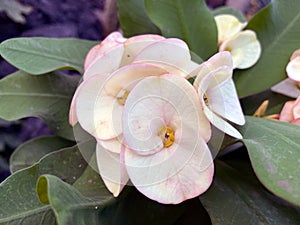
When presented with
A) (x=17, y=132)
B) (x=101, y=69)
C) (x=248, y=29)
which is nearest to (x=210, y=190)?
(x=101, y=69)

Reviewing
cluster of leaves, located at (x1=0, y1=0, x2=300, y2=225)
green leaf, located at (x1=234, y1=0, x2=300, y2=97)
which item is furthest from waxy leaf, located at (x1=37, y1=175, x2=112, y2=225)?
green leaf, located at (x1=234, y1=0, x2=300, y2=97)

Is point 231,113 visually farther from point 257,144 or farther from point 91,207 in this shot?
point 91,207

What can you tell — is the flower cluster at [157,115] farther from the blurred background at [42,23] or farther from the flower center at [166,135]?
the blurred background at [42,23]

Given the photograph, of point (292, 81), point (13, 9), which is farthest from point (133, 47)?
point (13, 9)

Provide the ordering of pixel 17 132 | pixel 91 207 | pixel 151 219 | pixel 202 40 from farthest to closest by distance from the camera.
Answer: pixel 17 132, pixel 202 40, pixel 151 219, pixel 91 207

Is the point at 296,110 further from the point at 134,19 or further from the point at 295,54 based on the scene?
the point at 134,19

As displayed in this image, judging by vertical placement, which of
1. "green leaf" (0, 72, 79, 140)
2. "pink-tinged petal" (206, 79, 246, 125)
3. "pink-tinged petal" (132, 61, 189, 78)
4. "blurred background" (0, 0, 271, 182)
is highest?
"pink-tinged petal" (132, 61, 189, 78)

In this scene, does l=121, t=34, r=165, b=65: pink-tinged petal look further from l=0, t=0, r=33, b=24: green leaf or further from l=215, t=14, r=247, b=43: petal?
l=0, t=0, r=33, b=24: green leaf

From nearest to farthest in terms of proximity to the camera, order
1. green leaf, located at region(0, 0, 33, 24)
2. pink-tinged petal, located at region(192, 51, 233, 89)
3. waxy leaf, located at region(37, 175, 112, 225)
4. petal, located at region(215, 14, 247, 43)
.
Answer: waxy leaf, located at region(37, 175, 112, 225)
pink-tinged petal, located at region(192, 51, 233, 89)
petal, located at region(215, 14, 247, 43)
green leaf, located at region(0, 0, 33, 24)
